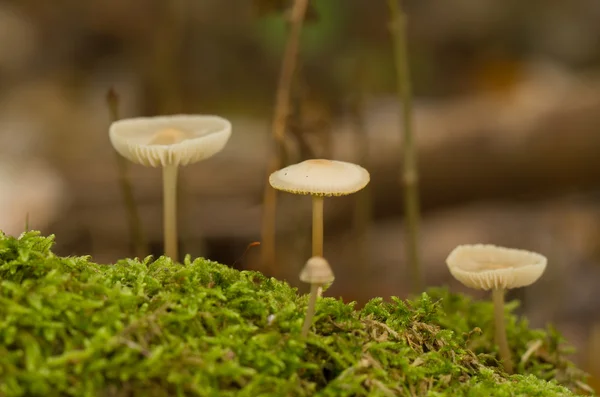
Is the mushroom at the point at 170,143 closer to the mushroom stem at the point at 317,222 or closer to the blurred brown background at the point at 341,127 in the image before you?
the mushroom stem at the point at 317,222

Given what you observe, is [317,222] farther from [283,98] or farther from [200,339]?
[283,98]

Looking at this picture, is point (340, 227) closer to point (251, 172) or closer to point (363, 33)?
point (251, 172)

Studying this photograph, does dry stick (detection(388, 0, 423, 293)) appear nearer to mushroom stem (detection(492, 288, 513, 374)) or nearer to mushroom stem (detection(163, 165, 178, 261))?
mushroom stem (detection(492, 288, 513, 374))

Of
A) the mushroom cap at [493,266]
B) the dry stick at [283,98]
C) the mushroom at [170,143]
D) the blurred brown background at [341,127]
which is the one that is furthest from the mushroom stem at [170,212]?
the mushroom cap at [493,266]

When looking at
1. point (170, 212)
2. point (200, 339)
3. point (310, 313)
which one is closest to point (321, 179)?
point (310, 313)

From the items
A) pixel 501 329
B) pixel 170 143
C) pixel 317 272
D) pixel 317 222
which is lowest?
pixel 501 329

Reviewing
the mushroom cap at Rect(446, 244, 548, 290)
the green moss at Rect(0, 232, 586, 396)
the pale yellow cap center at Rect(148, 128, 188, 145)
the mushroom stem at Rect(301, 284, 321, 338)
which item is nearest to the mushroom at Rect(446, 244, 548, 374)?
the mushroom cap at Rect(446, 244, 548, 290)
